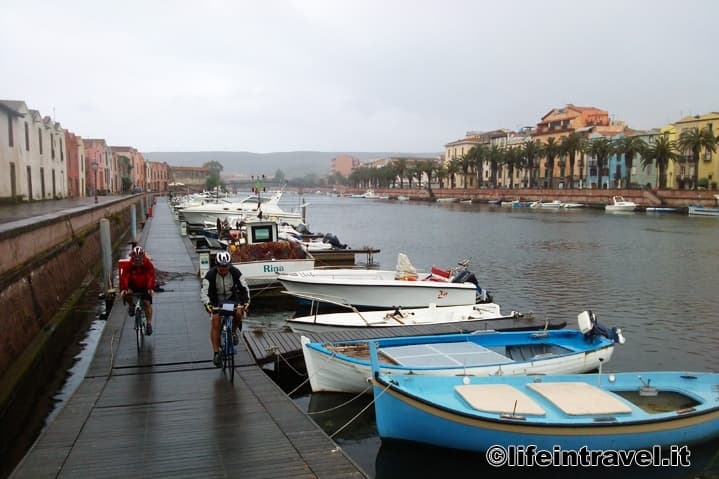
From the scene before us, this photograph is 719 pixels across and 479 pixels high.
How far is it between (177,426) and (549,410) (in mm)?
5830

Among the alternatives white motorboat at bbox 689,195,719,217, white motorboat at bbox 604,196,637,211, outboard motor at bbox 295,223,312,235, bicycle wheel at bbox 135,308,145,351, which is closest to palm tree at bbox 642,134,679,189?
white motorboat at bbox 604,196,637,211

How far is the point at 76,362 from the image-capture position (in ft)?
51.6

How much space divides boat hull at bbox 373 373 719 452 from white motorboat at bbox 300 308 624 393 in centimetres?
99

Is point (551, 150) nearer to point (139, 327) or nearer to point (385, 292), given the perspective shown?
point (385, 292)

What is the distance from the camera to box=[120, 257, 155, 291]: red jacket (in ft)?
39.4

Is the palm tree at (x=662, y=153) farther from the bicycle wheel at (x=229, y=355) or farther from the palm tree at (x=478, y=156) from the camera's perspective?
the bicycle wheel at (x=229, y=355)

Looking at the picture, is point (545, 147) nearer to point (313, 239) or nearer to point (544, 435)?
point (313, 239)

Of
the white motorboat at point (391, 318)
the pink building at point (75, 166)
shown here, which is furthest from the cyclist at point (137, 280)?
the pink building at point (75, 166)

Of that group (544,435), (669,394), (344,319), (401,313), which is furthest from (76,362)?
(669,394)

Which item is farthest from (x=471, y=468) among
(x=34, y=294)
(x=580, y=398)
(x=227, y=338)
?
(x=34, y=294)

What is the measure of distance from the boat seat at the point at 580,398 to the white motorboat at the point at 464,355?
1534 millimetres

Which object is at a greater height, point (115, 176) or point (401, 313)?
point (115, 176)

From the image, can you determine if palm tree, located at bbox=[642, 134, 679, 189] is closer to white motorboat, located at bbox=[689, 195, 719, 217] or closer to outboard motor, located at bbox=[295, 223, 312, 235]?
white motorboat, located at bbox=[689, 195, 719, 217]

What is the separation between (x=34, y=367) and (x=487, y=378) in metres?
10.9
